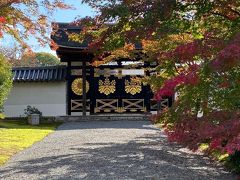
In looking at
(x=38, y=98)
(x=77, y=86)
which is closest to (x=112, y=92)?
(x=77, y=86)

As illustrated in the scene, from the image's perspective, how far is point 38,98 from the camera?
20719 mm

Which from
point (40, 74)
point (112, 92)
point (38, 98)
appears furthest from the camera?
point (40, 74)

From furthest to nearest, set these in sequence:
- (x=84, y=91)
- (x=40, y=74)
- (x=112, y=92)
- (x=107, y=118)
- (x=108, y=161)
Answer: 1. (x=40, y=74)
2. (x=112, y=92)
3. (x=84, y=91)
4. (x=107, y=118)
5. (x=108, y=161)

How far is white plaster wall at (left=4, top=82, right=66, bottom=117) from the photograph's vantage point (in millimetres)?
20516

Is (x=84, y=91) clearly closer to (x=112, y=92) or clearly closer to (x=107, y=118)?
(x=112, y=92)

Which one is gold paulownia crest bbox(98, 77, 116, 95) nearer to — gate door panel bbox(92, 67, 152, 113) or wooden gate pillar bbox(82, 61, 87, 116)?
gate door panel bbox(92, 67, 152, 113)

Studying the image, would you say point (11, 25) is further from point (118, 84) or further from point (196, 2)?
point (118, 84)

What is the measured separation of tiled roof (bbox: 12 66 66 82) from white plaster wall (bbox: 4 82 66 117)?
0.32 m

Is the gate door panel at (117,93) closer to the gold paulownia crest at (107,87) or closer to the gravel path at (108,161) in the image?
the gold paulownia crest at (107,87)

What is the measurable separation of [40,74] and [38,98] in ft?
3.96

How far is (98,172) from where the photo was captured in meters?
7.20

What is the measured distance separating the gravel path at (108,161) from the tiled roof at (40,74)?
879 centimetres

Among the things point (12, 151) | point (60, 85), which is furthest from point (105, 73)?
point (12, 151)

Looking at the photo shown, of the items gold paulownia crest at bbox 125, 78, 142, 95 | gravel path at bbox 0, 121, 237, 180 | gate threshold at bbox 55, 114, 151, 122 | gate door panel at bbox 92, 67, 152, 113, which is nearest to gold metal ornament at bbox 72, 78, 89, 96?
gate door panel at bbox 92, 67, 152, 113
